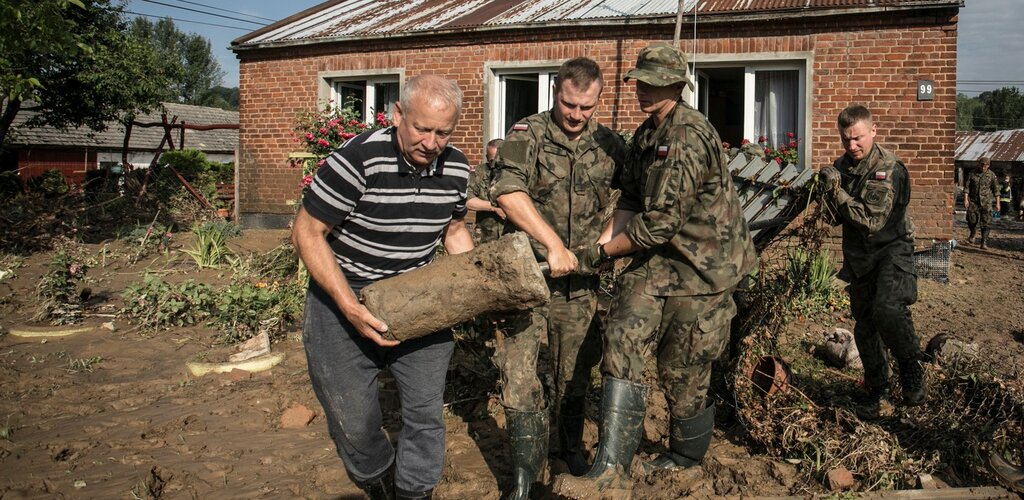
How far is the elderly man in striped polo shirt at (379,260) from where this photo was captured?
2939 mm

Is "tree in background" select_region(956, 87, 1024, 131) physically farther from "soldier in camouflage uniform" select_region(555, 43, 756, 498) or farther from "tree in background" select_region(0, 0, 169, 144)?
"soldier in camouflage uniform" select_region(555, 43, 756, 498)

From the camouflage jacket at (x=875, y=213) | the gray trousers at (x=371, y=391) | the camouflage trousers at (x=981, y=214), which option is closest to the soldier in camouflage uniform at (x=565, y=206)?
the gray trousers at (x=371, y=391)

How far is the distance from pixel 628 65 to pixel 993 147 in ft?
96.2

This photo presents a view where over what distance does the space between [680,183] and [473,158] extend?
8.61 meters

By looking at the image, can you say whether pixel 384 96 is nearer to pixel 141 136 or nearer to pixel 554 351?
pixel 554 351

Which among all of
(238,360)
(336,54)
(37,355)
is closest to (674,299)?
(238,360)

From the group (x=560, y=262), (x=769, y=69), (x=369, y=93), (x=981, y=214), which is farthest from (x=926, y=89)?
(x=369, y=93)

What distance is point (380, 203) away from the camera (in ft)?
10.0

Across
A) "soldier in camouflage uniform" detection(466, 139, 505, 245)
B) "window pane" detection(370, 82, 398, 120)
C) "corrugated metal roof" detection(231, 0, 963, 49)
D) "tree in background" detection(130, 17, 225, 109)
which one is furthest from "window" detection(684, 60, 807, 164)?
"tree in background" detection(130, 17, 225, 109)

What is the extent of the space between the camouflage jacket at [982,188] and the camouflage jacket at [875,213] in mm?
12187

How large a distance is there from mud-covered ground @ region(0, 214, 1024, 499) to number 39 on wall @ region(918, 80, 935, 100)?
322 centimetres

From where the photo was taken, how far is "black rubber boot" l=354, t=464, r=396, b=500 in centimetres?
337

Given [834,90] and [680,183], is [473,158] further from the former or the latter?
[680,183]

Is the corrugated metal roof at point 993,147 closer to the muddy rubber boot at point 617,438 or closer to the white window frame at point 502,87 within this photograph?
the white window frame at point 502,87
